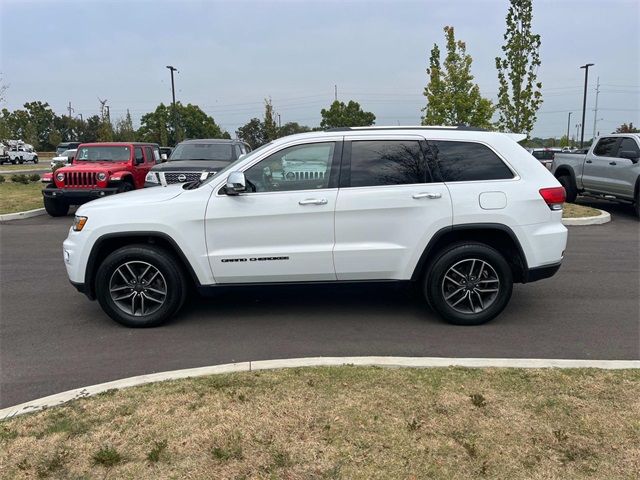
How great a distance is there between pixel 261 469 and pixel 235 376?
113cm

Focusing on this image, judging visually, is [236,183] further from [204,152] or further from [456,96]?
[456,96]

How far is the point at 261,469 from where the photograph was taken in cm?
283

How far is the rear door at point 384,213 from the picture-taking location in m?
4.95

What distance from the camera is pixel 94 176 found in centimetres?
1256

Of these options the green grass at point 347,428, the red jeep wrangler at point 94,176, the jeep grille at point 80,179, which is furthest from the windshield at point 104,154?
the green grass at point 347,428

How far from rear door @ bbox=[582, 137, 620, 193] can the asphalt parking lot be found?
6.37m

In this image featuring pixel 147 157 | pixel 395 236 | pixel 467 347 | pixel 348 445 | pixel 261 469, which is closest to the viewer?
pixel 261 469

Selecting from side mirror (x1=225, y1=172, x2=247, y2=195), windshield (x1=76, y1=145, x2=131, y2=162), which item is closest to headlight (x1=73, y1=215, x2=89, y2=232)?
side mirror (x1=225, y1=172, x2=247, y2=195)

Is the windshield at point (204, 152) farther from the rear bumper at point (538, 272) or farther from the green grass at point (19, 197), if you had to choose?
the rear bumper at point (538, 272)

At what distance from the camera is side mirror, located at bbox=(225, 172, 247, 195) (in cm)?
475

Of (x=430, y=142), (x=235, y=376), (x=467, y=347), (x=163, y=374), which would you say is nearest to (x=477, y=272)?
(x=467, y=347)

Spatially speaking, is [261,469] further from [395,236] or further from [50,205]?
[50,205]

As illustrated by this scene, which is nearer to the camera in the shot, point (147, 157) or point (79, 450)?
point (79, 450)

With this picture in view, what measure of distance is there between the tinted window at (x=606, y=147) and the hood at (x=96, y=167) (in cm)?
1170
